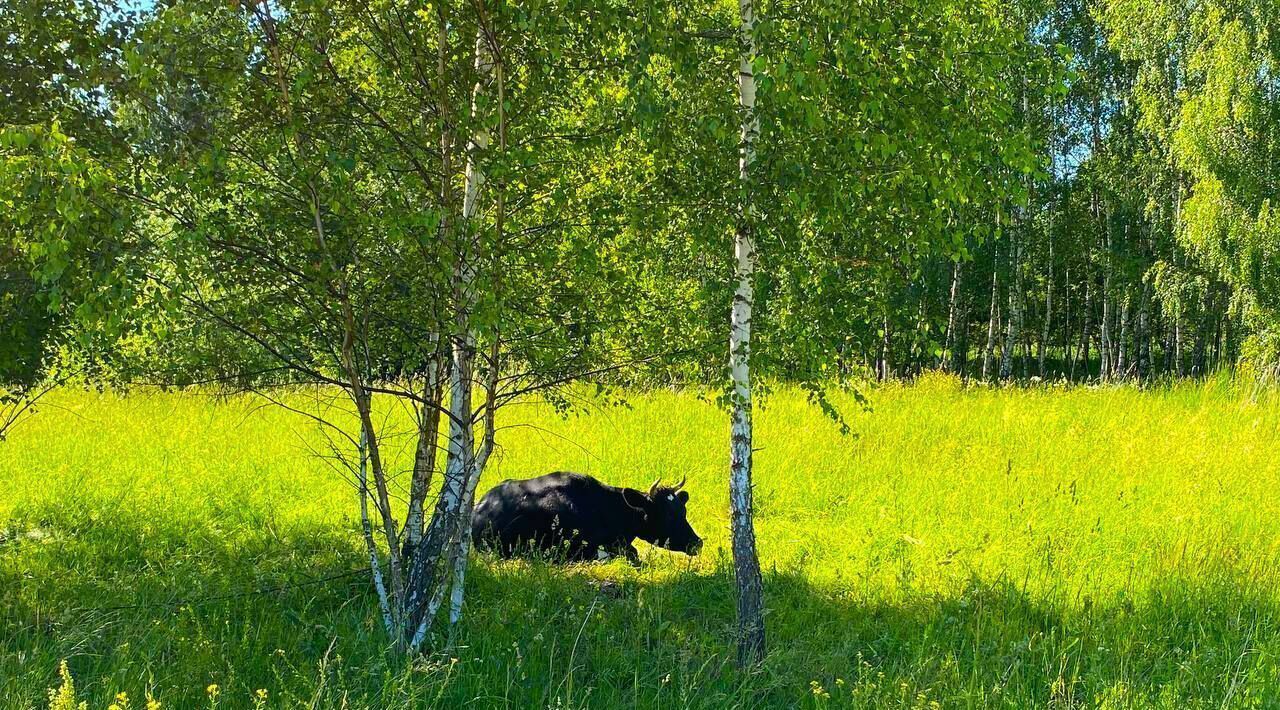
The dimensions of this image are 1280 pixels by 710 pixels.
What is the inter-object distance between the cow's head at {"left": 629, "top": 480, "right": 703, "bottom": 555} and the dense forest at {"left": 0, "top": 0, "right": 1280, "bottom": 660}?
7.10 feet

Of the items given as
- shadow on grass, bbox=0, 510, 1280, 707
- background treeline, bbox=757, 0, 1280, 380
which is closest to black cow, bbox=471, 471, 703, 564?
shadow on grass, bbox=0, 510, 1280, 707

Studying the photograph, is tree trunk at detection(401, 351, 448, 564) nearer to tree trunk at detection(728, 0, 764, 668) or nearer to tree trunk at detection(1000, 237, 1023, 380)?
tree trunk at detection(728, 0, 764, 668)

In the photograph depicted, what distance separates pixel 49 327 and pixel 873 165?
223 inches

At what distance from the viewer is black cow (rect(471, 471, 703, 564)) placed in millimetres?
7438

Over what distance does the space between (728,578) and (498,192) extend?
3638 millimetres

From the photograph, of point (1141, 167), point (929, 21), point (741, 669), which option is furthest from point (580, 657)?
point (1141, 167)

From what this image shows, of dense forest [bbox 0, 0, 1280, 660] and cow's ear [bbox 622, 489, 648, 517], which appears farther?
cow's ear [bbox 622, 489, 648, 517]

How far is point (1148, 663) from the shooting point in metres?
5.21

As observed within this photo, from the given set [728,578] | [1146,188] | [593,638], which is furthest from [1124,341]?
[593,638]

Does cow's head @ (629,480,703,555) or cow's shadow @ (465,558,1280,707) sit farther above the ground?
cow's head @ (629,480,703,555)

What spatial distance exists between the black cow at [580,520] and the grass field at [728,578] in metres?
0.31

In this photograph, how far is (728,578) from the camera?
6570mm

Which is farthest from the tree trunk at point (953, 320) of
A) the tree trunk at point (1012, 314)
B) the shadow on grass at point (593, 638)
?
the shadow on grass at point (593, 638)

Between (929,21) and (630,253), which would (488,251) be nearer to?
(630,253)
